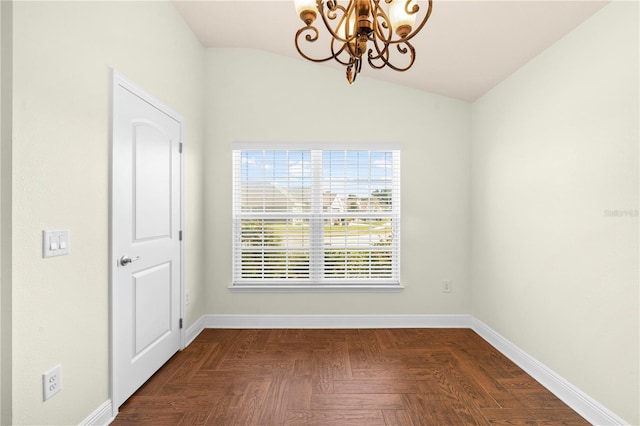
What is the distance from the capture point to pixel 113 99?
75.7 inches

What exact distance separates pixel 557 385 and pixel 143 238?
3.02 meters

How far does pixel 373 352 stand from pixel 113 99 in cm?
269

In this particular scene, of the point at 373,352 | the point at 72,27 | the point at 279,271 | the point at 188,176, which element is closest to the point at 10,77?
the point at 72,27

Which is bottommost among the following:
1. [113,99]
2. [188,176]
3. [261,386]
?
[261,386]

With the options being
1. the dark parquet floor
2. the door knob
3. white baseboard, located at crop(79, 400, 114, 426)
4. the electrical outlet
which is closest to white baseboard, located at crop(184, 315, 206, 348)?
the dark parquet floor

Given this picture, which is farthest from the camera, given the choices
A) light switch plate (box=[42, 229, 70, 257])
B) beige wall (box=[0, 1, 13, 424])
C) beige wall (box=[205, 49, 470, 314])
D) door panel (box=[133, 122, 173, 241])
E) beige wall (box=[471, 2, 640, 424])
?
beige wall (box=[205, 49, 470, 314])

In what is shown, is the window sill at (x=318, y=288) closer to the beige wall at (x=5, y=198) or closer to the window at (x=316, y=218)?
the window at (x=316, y=218)

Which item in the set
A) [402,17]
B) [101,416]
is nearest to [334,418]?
[101,416]

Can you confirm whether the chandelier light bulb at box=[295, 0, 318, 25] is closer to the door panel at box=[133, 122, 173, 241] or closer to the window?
the door panel at box=[133, 122, 173, 241]

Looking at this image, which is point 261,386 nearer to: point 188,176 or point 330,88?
point 188,176

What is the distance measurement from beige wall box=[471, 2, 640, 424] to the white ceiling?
14cm

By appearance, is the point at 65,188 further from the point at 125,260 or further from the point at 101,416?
the point at 101,416

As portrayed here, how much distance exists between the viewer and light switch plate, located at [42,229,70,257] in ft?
4.83

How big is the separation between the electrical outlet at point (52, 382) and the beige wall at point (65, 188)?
0.08 ft
